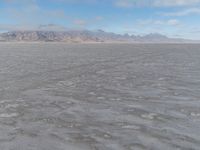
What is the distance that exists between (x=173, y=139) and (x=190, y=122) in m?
2.86

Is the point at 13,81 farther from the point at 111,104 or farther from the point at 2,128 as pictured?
the point at 2,128

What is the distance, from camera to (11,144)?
11.8 meters

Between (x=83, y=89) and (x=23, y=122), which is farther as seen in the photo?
(x=83, y=89)

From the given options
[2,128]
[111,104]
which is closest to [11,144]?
[2,128]

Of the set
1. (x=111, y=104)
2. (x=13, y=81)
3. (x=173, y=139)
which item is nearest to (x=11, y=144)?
(x=173, y=139)

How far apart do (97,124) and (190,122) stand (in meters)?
4.44

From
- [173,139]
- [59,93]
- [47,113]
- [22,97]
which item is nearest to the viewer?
[173,139]

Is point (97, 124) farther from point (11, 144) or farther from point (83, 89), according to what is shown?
point (83, 89)

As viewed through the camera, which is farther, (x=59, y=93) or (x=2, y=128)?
(x=59, y=93)

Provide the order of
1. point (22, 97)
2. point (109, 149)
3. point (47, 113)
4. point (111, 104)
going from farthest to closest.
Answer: point (22, 97) < point (111, 104) < point (47, 113) < point (109, 149)

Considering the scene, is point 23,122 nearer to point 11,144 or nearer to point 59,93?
point 11,144

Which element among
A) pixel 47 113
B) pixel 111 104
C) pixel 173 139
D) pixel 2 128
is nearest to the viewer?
pixel 173 139

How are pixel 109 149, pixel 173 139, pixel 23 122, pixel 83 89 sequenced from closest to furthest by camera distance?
pixel 109 149, pixel 173 139, pixel 23 122, pixel 83 89

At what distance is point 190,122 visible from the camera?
48.8 feet
